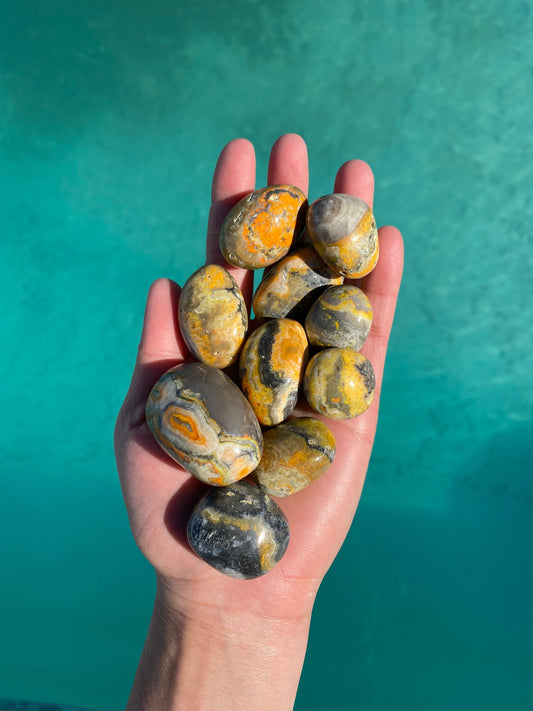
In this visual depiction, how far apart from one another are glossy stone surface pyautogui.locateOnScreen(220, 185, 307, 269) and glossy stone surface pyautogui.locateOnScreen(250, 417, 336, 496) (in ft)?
1.39

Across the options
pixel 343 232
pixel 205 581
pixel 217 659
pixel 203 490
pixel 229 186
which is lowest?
pixel 217 659

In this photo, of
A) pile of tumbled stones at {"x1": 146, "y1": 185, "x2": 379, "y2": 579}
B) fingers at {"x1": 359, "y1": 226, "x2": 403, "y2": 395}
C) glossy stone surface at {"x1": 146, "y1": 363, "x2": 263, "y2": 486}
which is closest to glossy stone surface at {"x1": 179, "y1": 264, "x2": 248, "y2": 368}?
pile of tumbled stones at {"x1": 146, "y1": 185, "x2": 379, "y2": 579}

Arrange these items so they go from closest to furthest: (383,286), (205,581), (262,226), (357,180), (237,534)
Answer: (237,534)
(205,581)
(262,226)
(383,286)
(357,180)

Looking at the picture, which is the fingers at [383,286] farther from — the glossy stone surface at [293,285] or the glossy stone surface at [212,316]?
the glossy stone surface at [212,316]

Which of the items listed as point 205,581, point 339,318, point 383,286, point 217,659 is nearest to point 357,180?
point 383,286

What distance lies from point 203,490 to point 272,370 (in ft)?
1.00

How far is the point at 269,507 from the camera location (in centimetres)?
103

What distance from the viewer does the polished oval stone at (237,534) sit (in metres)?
0.99

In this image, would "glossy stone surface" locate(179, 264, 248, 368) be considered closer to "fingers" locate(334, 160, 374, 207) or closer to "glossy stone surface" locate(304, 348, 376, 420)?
"glossy stone surface" locate(304, 348, 376, 420)

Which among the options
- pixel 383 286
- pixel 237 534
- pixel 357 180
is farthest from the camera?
pixel 357 180

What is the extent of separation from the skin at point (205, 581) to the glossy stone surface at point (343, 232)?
0.36 metres

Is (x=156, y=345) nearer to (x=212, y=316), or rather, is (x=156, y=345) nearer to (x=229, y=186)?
(x=212, y=316)

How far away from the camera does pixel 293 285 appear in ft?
4.04

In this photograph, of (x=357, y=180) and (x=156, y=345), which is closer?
(x=156, y=345)
